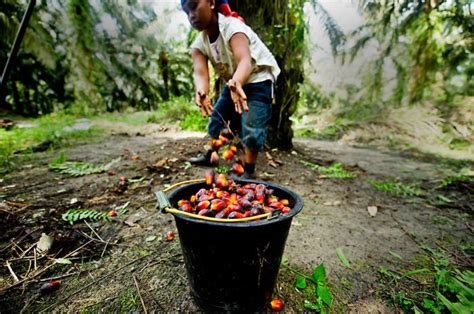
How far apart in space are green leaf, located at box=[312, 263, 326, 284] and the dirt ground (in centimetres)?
8

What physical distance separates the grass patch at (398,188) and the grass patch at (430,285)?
1.31 meters

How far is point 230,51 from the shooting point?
2.37 metres

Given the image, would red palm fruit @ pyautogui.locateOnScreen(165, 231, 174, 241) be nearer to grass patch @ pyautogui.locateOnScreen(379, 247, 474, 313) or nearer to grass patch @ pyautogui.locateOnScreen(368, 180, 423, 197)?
grass patch @ pyautogui.locateOnScreen(379, 247, 474, 313)

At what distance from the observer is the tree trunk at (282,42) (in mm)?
3764

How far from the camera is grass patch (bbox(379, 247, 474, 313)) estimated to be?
136 cm

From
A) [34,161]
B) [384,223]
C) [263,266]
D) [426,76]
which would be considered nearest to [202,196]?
[263,266]

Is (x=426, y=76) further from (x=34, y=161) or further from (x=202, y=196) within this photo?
(x=34, y=161)

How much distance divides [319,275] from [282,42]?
3335 mm

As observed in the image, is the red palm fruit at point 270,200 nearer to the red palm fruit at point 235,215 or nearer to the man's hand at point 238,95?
the red palm fruit at point 235,215

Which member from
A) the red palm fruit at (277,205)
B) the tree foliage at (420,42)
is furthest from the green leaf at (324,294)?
the tree foliage at (420,42)

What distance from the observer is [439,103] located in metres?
4.15

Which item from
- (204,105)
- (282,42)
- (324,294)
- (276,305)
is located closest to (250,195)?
(276,305)

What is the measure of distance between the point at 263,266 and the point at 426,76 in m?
4.27

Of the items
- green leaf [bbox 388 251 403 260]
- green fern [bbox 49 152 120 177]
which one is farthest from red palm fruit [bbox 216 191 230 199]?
green fern [bbox 49 152 120 177]
